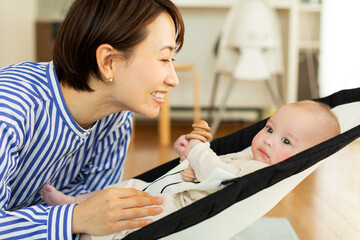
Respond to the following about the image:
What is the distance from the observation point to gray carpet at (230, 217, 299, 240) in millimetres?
1713

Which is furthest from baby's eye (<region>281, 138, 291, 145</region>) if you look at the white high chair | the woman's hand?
the white high chair

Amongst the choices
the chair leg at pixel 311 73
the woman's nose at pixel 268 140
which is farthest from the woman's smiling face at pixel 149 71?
the chair leg at pixel 311 73

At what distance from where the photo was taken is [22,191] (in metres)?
1.29

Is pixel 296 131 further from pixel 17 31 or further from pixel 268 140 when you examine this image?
pixel 17 31

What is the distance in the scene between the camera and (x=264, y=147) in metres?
1.30

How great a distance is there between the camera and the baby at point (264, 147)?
3.81 ft

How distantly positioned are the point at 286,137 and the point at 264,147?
6 cm

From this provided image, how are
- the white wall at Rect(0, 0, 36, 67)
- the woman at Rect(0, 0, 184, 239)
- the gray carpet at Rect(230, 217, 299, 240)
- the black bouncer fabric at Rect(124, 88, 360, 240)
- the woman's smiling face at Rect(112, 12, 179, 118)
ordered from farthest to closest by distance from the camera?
the white wall at Rect(0, 0, 36, 67)
the gray carpet at Rect(230, 217, 299, 240)
the woman's smiling face at Rect(112, 12, 179, 118)
the woman at Rect(0, 0, 184, 239)
the black bouncer fabric at Rect(124, 88, 360, 240)

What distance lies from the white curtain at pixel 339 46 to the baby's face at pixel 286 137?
2651mm

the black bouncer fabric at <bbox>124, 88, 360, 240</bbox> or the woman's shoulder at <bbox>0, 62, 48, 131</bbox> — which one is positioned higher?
the woman's shoulder at <bbox>0, 62, 48, 131</bbox>

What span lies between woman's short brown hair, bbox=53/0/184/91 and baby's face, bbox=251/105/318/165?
39 cm

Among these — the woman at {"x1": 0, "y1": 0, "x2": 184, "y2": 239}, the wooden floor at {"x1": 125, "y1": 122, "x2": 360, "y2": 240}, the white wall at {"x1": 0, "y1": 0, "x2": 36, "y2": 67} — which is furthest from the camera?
the white wall at {"x1": 0, "y1": 0, "x2": 36, "y2": 67}

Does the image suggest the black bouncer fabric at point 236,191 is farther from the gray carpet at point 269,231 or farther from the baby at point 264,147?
the gray carpet at point 269,231

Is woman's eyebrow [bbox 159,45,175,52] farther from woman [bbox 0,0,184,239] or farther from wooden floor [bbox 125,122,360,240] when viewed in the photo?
wooden floor [bbox 125,122,360,240]
